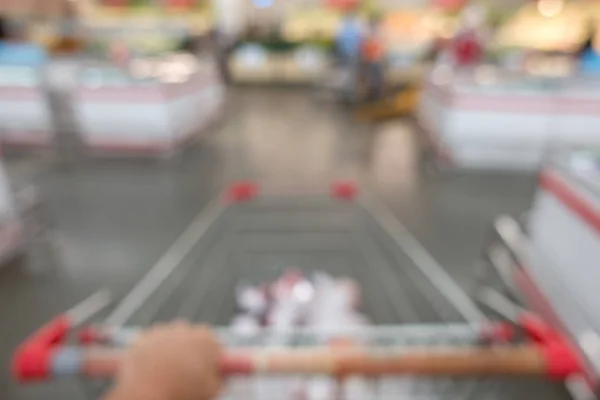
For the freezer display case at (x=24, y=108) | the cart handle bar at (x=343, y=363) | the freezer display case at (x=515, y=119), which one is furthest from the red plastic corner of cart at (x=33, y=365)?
the freezer display case at (x=24, y=108)

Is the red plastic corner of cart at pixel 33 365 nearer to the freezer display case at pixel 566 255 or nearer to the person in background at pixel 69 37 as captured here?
the freezer display case at pixel 566 255

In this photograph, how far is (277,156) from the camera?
592cm

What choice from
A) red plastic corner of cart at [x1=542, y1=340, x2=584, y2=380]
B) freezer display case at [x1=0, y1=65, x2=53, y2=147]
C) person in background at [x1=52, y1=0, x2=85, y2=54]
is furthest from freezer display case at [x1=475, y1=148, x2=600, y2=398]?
person in background at [x1=52, y1=0, x2=85, y2=54]

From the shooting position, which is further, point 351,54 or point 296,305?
point 351,54

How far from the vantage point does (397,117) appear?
27.5 feet

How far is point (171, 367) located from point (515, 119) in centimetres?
543

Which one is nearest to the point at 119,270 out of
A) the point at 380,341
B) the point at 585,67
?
the point at 380,341

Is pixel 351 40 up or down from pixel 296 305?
up

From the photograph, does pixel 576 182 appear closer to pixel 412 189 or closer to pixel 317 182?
pixel 412 189

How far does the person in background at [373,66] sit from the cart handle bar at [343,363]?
28.5 feet

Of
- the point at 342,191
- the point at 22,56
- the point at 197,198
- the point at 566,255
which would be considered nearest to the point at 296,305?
the point at 342,191

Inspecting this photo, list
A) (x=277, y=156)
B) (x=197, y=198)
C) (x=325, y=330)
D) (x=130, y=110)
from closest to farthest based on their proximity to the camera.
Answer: (x=325, y=330) < (x=197, y=198) < (x=130, y=110) < (x=277, y=156)

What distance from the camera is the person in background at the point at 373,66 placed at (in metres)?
8.94

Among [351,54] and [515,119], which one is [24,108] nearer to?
[515,119]
